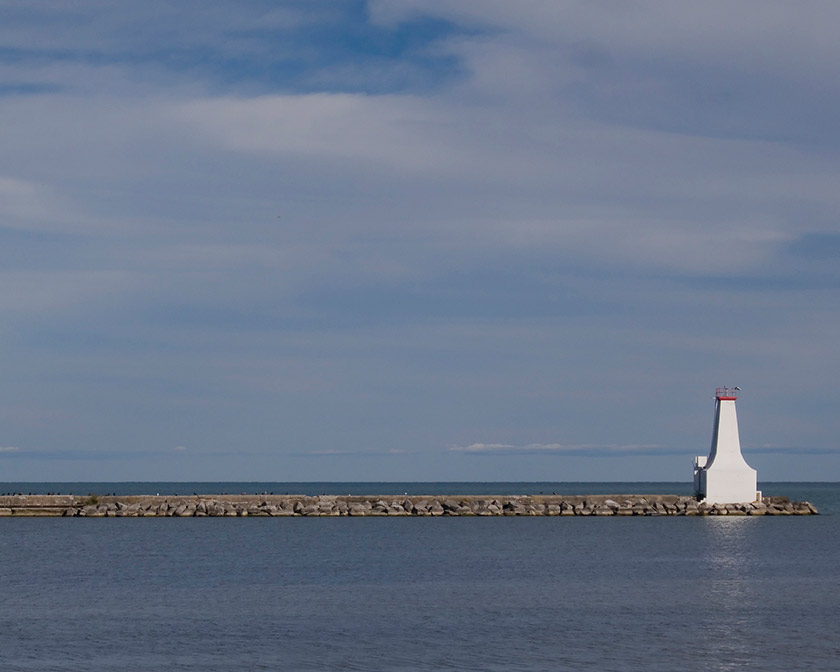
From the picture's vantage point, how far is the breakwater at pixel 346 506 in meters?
82.9

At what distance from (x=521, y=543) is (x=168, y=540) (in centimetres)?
1917

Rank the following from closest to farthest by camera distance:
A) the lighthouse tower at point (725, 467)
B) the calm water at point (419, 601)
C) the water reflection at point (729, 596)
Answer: the calm water at point (419, 601), the water reflection at point (729, 596), the lighthouse tower at point (725, 467)

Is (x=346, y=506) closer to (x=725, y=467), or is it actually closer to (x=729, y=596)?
(x=725, y=467)

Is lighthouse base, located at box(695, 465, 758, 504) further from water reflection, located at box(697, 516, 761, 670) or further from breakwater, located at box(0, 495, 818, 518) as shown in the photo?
water reflection, located at box(697, 516, 761, 670)

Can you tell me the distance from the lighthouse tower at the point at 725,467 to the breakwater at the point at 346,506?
4007mm

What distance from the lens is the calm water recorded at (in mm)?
→ 29156

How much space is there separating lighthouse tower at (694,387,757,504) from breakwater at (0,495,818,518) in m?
4.01

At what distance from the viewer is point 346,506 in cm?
8400

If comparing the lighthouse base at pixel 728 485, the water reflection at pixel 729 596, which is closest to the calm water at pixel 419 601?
the water reflection at pixel 729 596

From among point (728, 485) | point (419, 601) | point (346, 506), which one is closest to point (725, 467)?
point (728, 485)

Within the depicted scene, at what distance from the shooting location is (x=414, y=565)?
51406mm

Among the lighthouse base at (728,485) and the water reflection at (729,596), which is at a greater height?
the lighthouse base at (728,485)

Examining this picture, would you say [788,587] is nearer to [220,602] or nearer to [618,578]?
[618,578]

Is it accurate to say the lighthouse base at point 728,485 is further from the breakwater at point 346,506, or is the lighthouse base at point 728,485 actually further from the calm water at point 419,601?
the calm water at point 419,601
